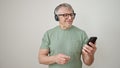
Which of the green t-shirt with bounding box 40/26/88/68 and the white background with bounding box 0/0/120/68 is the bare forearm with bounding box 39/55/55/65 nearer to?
the green t-shirt with bounding box 40/26/88/68

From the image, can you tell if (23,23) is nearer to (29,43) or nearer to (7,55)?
(29,43)

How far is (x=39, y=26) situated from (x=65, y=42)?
529mm

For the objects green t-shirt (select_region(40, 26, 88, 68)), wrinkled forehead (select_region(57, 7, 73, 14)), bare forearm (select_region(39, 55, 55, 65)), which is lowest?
bare forearm (select_region(39, 55, 55, 65))

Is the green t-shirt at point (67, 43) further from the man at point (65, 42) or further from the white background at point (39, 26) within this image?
the white background at point (39, 26)

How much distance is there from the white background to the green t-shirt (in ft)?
1.42

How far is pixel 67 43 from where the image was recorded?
4.30ft

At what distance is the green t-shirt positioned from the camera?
1.30 meters

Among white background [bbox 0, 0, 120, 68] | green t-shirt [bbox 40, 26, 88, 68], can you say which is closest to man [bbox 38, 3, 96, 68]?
green t-shirt [bbox 40, 26, 88, 68]

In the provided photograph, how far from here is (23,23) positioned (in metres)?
1.76

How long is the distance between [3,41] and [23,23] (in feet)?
0.82

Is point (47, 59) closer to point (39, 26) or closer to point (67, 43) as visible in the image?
point (67, 43)

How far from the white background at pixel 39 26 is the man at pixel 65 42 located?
17.3 inches

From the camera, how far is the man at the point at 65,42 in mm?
1283

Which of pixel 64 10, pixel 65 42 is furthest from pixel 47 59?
pixel 64 10
